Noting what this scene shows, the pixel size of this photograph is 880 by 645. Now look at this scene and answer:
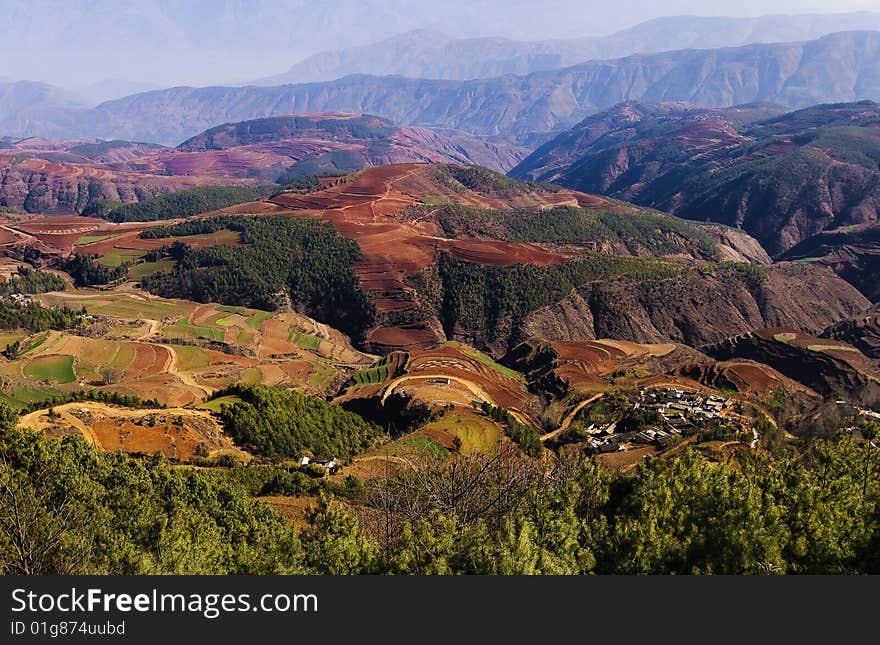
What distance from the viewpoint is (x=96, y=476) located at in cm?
2538

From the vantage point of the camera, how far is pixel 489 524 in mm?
21688

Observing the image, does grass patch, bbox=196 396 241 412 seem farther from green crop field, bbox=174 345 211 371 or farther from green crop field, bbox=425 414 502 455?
green crop field, bbox=174 345 211 371

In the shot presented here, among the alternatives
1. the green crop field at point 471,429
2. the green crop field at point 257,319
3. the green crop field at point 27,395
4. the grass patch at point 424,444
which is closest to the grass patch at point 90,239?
the green crop field at point 257,319

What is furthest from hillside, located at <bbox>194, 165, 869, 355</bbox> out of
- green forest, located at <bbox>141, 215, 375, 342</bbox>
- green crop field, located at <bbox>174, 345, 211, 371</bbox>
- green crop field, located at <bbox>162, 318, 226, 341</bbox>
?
green crop field, located at <bbox>174, 345, 211, 371</bbox>

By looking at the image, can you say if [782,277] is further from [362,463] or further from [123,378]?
[123,378]

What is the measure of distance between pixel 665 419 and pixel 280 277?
275 ft

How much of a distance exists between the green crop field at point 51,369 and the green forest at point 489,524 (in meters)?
45.1

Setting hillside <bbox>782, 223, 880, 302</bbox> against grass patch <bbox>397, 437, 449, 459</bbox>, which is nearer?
grass patch <bbox>397, 437, 449, 459</bbox>

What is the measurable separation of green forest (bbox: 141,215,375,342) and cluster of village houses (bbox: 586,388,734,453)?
58.6m

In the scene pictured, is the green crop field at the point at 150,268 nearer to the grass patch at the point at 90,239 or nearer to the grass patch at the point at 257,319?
the grass patch at the point at 90,239

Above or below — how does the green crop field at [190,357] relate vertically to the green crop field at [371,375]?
above

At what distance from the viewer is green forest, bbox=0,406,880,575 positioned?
16.3m

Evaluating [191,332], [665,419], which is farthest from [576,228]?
[665,419]

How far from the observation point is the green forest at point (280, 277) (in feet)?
373
